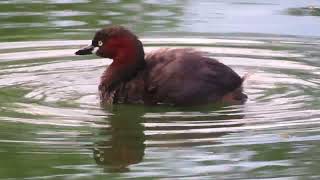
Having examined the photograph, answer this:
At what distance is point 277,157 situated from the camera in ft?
24.1

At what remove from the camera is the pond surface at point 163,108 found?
23.7 ft

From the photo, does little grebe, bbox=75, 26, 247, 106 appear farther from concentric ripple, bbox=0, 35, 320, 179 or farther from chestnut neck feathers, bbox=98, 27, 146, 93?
concentric ripple, bbox=0, 35, 320, 179

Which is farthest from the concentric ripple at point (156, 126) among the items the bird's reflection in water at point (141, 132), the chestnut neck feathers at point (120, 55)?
the chestnut neck feathers at point (120, 55)

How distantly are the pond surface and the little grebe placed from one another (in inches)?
4.2

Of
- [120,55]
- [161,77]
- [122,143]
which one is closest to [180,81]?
[161,77]

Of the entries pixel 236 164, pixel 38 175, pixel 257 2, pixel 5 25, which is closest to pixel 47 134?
pixel 38 175

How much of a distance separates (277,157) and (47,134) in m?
1.59

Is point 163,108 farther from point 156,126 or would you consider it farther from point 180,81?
point 156,126

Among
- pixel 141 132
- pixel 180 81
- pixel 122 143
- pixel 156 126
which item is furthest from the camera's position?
pixel 180 81

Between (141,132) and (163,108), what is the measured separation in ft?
2.66

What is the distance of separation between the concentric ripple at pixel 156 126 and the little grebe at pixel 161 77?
4.0 inches

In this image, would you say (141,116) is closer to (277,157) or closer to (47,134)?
(47,134)

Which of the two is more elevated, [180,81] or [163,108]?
[180,81]

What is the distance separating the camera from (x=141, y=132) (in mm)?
8109
